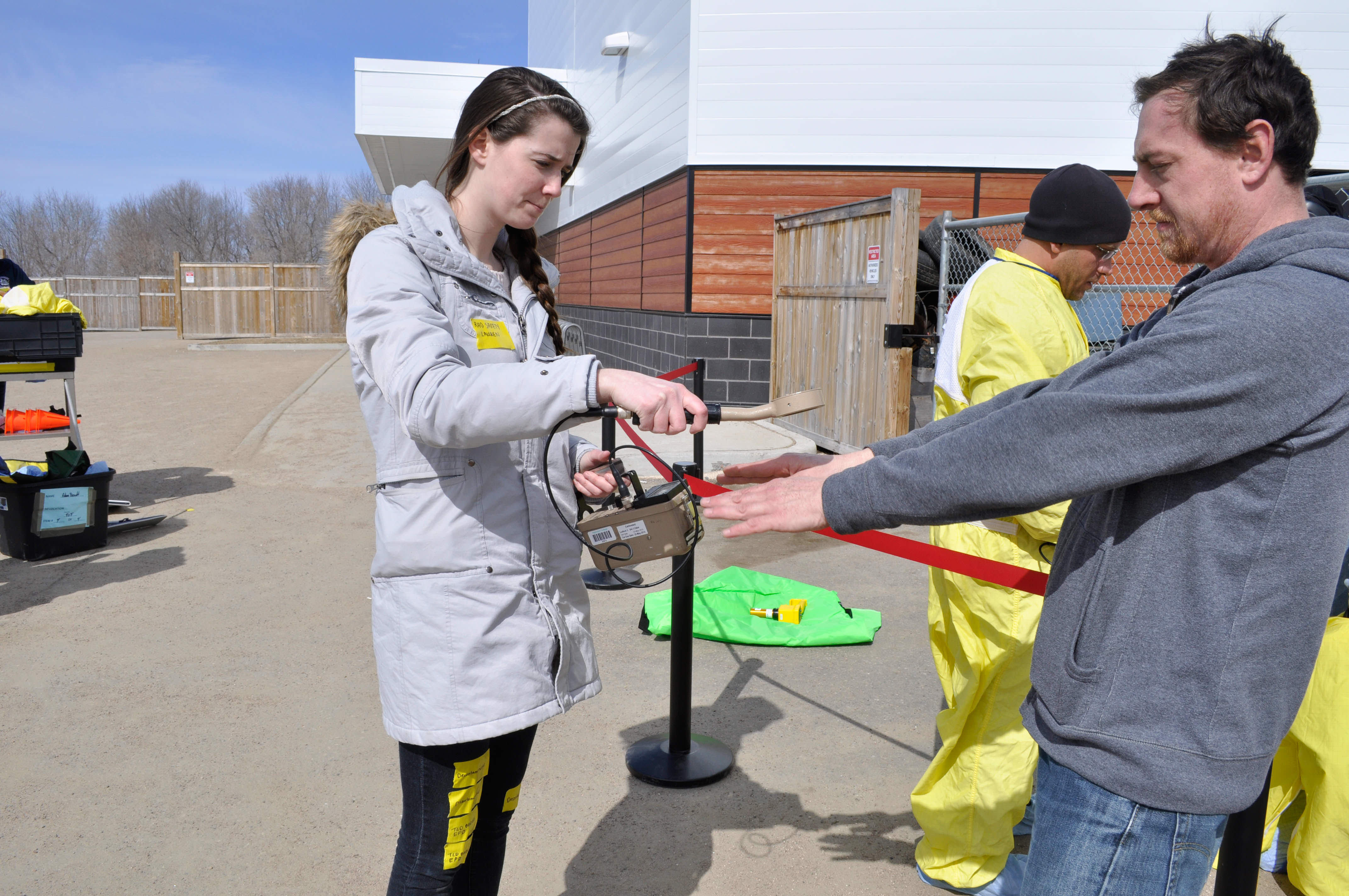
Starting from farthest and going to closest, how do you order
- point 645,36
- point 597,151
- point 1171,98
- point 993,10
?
1. point 597,151
2. point 645,36
3. point 993,10
4. point 1171,98

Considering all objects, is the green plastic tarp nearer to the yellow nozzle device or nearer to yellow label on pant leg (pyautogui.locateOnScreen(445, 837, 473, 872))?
the yellow nozzle device

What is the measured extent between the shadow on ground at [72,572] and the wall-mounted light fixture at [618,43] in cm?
918

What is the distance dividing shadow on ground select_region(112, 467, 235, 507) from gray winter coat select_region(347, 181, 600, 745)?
23.2ft

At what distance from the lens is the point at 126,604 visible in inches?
221

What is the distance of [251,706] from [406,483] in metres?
2.86

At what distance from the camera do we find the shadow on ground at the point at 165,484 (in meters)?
8.29

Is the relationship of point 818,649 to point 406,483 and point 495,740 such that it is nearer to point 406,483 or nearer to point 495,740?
point 495,740

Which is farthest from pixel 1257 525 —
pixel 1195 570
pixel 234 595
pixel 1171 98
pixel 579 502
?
pixel 234 595

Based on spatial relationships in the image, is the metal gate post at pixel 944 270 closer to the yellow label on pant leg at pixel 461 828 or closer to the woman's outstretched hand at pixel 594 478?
the woman's outstretched hand at pixel 594 478

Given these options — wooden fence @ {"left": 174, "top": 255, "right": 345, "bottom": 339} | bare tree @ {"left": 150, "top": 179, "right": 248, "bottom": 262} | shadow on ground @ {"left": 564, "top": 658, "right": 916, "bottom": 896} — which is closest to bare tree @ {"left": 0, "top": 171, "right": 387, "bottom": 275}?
bare tree @ {"left": 150, "top": 179, "right": 248, "bottom": 262}

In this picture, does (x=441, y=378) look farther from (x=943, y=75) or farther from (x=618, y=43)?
(x=618, y=43)

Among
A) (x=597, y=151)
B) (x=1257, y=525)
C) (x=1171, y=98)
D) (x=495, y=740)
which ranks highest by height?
(x=597, y=151)

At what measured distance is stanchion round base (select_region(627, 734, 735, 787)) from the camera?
11.9 feet

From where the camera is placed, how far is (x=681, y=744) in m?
3.76
